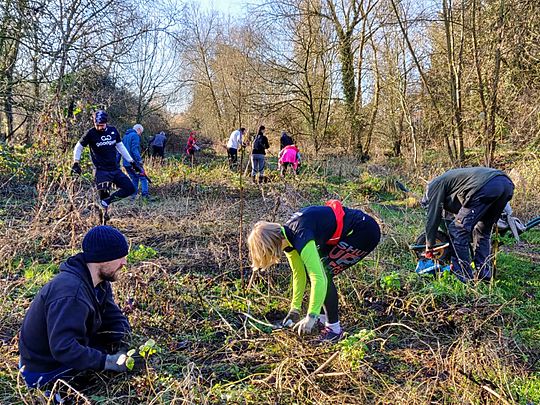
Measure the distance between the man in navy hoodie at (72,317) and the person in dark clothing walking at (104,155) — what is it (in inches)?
155

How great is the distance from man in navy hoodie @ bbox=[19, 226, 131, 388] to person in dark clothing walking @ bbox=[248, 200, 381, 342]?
100cm

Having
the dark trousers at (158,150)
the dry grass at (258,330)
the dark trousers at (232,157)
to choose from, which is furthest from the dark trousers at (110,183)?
the dark trousers at (158,150)

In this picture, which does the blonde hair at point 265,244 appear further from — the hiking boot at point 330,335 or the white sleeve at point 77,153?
the white sleeve at point 77,153

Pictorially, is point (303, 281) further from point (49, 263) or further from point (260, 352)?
point (49, 263)

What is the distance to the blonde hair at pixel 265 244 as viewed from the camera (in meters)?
3.01

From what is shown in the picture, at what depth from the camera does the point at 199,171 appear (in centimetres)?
1176

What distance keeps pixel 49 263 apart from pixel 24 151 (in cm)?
608

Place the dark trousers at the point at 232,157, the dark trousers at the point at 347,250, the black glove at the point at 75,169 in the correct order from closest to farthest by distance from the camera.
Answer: the dark trousers at the point at 347,250 → the black glove at the point at 75,169 → the dark trousers at the point at 232,157

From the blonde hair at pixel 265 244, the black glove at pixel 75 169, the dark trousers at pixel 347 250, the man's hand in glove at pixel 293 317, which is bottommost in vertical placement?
the man's hand in glove at pixel 293 317

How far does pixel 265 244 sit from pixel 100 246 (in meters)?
1.09

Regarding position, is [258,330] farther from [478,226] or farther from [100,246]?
[478,226]

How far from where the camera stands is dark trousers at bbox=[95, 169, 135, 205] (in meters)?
6.35

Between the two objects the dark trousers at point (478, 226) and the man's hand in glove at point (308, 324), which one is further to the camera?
the dark trousers at point (478, 226)

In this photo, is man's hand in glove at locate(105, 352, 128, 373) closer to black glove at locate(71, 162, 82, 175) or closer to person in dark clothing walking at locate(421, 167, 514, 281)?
person in dark clothing walking at locate(421, 167, 514, 281)
